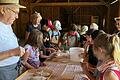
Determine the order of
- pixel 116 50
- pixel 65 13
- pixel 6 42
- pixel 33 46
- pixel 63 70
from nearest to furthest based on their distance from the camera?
pixel 116 50
pixel 6 42
pixel 63 70
pixel 33 46
pixel 65 13

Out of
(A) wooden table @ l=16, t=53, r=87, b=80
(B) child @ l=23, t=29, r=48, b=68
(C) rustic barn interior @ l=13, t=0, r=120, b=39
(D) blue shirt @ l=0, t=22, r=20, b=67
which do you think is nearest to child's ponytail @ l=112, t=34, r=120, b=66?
(A) wooden table @ l=16, t=53, r=87, b=80

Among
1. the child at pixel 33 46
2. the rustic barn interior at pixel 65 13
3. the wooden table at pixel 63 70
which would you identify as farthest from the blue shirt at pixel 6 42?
the rustic barn interior at pixel 65 13

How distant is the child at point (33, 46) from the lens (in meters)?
2.64

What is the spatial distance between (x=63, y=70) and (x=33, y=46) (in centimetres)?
53

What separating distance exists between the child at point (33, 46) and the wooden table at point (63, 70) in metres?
0.21

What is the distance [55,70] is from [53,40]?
2.19m

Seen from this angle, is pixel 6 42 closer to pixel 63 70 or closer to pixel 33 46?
pixel 63 70

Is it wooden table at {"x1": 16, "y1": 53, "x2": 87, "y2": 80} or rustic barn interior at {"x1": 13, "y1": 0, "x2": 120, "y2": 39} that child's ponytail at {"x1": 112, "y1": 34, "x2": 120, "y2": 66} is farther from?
rustic barn interior at {"x1": 13, "y1": 0, "x2": 120, "y2": 39}

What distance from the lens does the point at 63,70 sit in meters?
2.42

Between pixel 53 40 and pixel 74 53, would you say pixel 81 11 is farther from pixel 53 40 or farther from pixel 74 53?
pixel 74 53

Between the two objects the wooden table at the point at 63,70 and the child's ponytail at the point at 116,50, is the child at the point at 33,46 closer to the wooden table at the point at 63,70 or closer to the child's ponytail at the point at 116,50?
the wooden table at the point at 63,70

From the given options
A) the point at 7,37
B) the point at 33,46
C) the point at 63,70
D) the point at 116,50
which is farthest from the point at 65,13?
the point at 116,50

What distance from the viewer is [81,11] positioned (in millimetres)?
10664

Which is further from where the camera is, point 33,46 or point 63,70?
point 33,46
